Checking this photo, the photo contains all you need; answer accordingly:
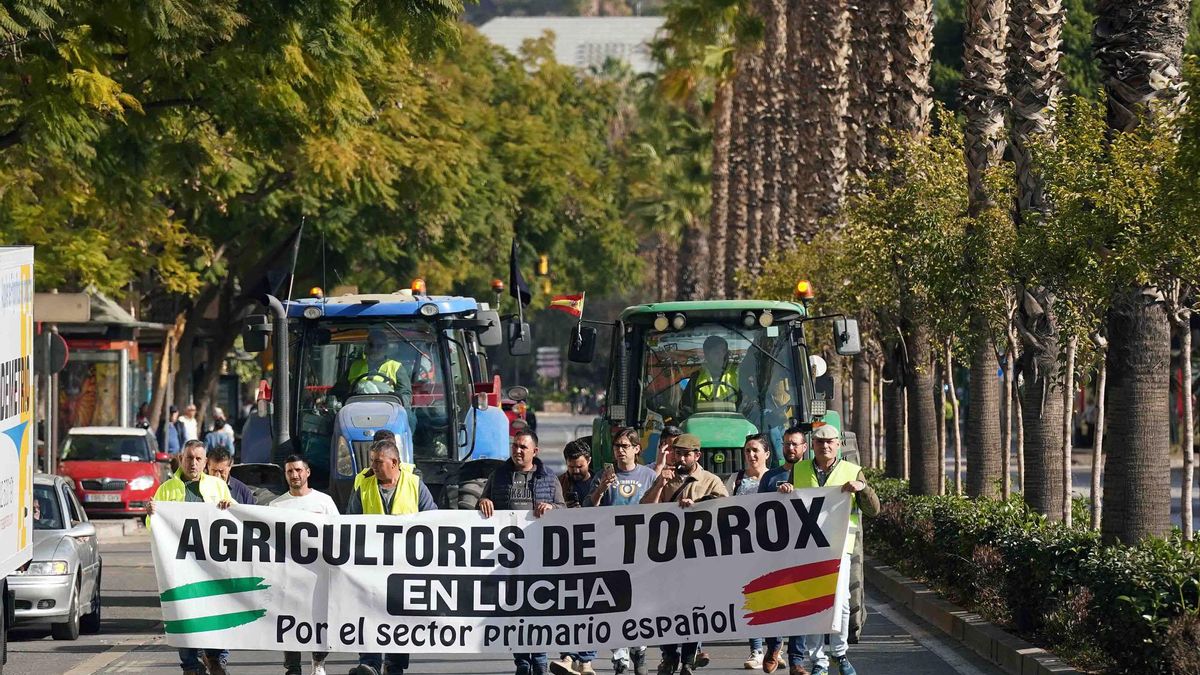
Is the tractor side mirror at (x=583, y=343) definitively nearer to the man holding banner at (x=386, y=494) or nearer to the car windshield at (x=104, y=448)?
the man holding banner at (x=386, y=494)

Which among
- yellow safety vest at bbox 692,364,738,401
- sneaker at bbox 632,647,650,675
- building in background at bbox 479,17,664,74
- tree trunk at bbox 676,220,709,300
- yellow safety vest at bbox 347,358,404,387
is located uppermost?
building in background at bbox 479,17,664,74

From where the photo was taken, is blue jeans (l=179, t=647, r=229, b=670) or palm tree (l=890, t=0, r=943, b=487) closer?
blue jeans (l=179, t=647, r=229, b=670)

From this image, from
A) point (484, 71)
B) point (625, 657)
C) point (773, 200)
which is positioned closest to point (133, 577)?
point (625, 657)

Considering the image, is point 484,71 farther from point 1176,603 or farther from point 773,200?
point 1176,603

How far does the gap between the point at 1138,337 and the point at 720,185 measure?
38.4 m

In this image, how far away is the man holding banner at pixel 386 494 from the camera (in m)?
12.3

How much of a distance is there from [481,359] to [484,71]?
40056mm

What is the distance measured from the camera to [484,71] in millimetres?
59969

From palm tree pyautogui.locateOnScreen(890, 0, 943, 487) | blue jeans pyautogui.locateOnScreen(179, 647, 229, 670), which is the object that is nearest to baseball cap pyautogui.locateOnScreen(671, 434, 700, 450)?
blue jeans pyautogui.locateOnScreen(179, 647, 229, 670)

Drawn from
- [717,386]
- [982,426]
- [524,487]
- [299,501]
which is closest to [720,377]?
[717,386]

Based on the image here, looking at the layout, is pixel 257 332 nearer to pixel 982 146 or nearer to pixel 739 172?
pixel 982 146

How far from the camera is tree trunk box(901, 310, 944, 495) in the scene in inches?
876

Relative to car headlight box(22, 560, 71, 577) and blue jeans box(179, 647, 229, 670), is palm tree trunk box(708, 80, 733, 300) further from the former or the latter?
blue jeans box(179, 647, 229, 670)

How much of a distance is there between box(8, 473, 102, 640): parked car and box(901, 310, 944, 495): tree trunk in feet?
30.9
